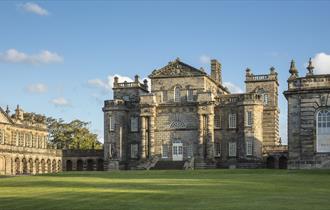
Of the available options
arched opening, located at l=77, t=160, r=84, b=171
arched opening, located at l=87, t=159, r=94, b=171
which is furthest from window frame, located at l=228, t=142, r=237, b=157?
arched opening, located at l=77, t=160, r=84, b=171

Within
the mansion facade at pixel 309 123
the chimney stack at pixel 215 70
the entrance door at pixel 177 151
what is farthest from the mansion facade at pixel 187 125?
the mansion facade at pixel 309 123

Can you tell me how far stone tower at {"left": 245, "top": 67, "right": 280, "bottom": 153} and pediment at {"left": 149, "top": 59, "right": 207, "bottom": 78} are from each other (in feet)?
31.4

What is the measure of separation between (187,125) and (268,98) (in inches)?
505

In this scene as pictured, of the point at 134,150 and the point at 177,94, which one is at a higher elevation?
the point at 177,94

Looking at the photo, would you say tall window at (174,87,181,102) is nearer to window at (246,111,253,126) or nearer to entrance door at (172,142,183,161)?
entrance door at (172,142,183,161)

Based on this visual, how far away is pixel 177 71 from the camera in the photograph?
73.2m

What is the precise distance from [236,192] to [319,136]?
80.8ft

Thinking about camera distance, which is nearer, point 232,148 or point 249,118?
point 249,118

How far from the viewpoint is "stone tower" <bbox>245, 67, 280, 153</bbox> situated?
76375 mm

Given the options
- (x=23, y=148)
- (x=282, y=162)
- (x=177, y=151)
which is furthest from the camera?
(x=23, y=148)

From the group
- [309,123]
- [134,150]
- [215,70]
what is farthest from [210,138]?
[309,123]

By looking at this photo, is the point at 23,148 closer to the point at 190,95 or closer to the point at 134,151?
the point at 134,151

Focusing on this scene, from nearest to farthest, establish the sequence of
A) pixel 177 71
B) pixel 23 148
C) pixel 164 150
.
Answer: pixel 164 150
pixel 177 71
pixel 23 148

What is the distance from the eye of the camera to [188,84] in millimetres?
72812
